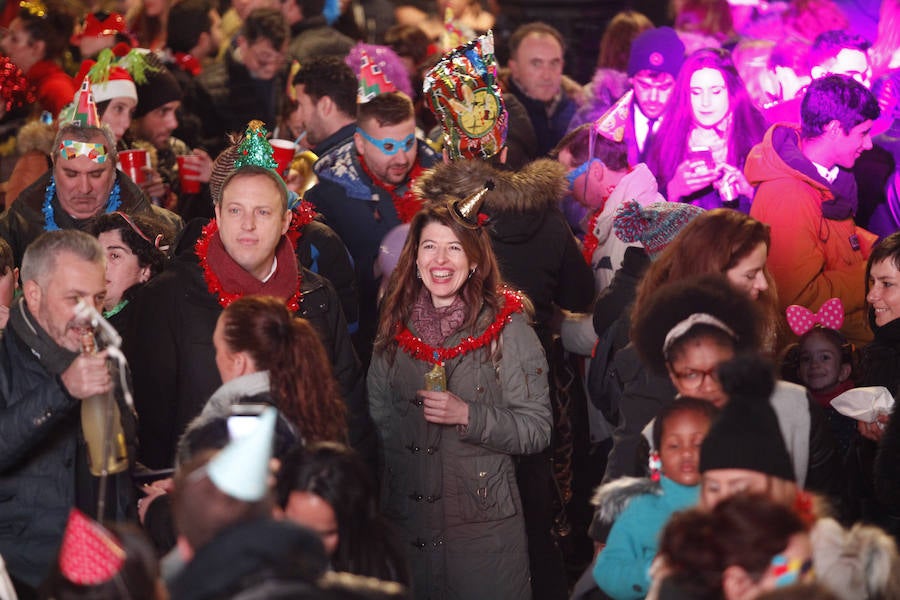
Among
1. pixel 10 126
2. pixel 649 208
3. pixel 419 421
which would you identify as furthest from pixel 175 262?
pixel 10 126

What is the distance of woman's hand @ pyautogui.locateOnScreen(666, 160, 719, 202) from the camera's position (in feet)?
23.6

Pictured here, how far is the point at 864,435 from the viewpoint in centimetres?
498

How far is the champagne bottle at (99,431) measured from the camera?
410 cm

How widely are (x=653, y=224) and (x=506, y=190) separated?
85 cm

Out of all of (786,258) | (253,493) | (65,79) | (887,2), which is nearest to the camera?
(253,493)

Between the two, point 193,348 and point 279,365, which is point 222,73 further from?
point 279,365

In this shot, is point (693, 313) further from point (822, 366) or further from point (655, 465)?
point (822, 366)

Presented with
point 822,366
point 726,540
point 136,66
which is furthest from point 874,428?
point 136,66

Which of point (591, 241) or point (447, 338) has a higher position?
point (591, 241)

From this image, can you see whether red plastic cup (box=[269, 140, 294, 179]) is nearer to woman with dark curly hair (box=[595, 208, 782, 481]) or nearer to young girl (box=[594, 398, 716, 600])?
woman with dark curly hair (box=[595, 208, 782, 481])

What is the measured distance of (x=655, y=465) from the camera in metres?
3.82

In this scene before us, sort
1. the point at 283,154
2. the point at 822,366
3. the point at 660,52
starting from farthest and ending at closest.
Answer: the point at 660,52, the point at 283,154, the point at 822,366

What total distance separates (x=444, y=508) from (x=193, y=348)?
3.49 feet

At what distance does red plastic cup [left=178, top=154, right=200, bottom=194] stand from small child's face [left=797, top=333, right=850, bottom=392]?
137 inches
